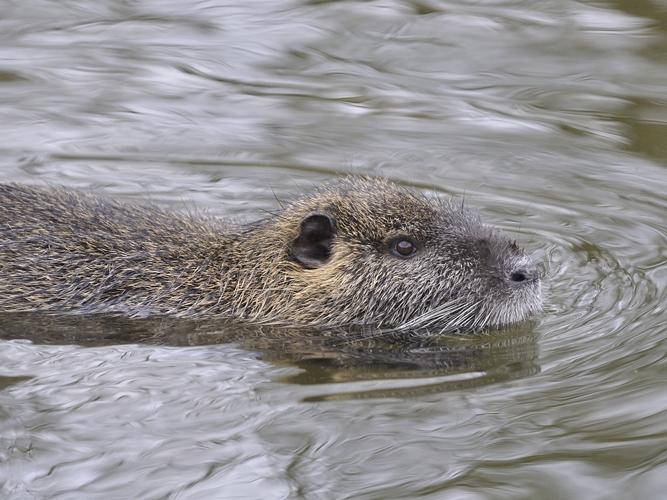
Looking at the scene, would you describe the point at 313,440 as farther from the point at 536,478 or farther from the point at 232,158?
the point at 232,158

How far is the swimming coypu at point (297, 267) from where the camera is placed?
724cm

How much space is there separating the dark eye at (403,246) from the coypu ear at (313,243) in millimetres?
326

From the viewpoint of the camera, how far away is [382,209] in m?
7.36

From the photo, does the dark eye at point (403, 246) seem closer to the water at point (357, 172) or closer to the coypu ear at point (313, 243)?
the coypu ear at point (313, 243)

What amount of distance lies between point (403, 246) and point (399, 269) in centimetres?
13

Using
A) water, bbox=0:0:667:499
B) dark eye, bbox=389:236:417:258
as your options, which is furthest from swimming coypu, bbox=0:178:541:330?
water, bbox=0:0:667:499

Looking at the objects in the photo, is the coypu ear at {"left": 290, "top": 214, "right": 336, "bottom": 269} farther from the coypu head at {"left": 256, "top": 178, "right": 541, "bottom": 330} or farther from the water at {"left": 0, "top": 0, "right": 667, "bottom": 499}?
the water at {"left": 0, "top": 0, "right": 667, "bottom": 499}

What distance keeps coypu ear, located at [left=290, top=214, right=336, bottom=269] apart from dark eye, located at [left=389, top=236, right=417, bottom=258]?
0.33 metres

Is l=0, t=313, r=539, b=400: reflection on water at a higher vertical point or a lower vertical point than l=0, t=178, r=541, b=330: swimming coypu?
lower

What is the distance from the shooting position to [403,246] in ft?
24.0

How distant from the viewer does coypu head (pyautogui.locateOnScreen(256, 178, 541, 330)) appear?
720cm

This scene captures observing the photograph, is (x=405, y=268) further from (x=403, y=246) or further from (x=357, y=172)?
(x=357, y=172)

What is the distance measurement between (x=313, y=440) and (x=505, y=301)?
5.94 ft

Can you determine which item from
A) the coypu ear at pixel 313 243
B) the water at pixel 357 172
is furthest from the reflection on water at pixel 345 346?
the coypu ear at pixel 313 243
